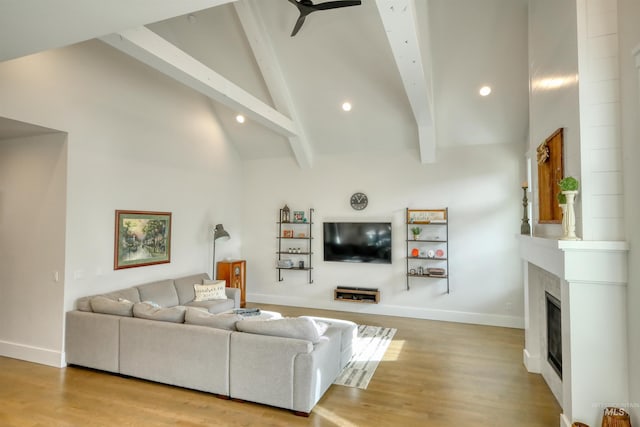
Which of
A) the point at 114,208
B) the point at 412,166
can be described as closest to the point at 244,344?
the point at 114,208

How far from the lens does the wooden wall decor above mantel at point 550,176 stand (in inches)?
118

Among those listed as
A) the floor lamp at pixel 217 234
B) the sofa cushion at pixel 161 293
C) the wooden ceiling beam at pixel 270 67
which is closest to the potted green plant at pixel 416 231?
the wooden ceiling beam at pixel 270 67

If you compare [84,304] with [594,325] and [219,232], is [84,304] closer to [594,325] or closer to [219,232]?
[219,232]

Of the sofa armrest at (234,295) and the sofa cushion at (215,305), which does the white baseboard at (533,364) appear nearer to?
the sofa cushion at (215,305)

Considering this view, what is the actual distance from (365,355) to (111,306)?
10.5 feet

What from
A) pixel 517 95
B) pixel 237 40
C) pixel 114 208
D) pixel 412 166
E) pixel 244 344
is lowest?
pixel 244 344

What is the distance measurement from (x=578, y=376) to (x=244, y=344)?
2750 millimetres

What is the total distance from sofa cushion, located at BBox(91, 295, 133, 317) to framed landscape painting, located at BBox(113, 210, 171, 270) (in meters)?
0.83

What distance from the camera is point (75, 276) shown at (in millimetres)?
4332

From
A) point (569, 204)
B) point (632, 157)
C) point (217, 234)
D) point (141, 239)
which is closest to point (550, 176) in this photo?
point (569, 204)

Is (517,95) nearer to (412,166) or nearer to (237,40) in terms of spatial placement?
(412,166)

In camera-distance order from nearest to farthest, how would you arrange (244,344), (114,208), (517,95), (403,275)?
(244,344)
(114,208)
(517,95)
(403,275)

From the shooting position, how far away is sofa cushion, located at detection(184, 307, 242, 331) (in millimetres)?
3498

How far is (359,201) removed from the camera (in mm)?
6824
